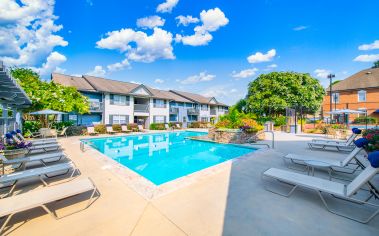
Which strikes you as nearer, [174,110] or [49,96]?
[49,96]

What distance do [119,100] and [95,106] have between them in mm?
3345

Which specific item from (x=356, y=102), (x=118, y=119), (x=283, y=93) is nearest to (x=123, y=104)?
(x=118, y=119)

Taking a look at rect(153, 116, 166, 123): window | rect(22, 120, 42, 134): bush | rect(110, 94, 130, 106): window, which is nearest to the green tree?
A: rect(22, 120, 42, 134): bush

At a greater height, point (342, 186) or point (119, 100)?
point (119, 100)

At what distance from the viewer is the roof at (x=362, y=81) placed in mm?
28438

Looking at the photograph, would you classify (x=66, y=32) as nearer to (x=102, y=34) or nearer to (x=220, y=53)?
(x=102, y=34)

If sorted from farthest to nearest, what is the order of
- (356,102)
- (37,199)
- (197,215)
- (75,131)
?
(356,102) < (75,131) < (197,215) < (37,199)

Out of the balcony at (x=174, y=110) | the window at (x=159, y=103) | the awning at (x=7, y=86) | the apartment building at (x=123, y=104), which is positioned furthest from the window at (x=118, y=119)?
the awning at (x=7, y=86)

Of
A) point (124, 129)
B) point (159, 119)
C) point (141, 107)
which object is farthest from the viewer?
point (159, 119)

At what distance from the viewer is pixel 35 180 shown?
17.0ft

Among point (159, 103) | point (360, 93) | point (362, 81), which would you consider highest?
point (362, 81)

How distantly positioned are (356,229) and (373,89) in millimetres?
37793

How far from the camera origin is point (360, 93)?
95.5 ft

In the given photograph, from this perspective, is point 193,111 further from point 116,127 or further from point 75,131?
point 75,131
